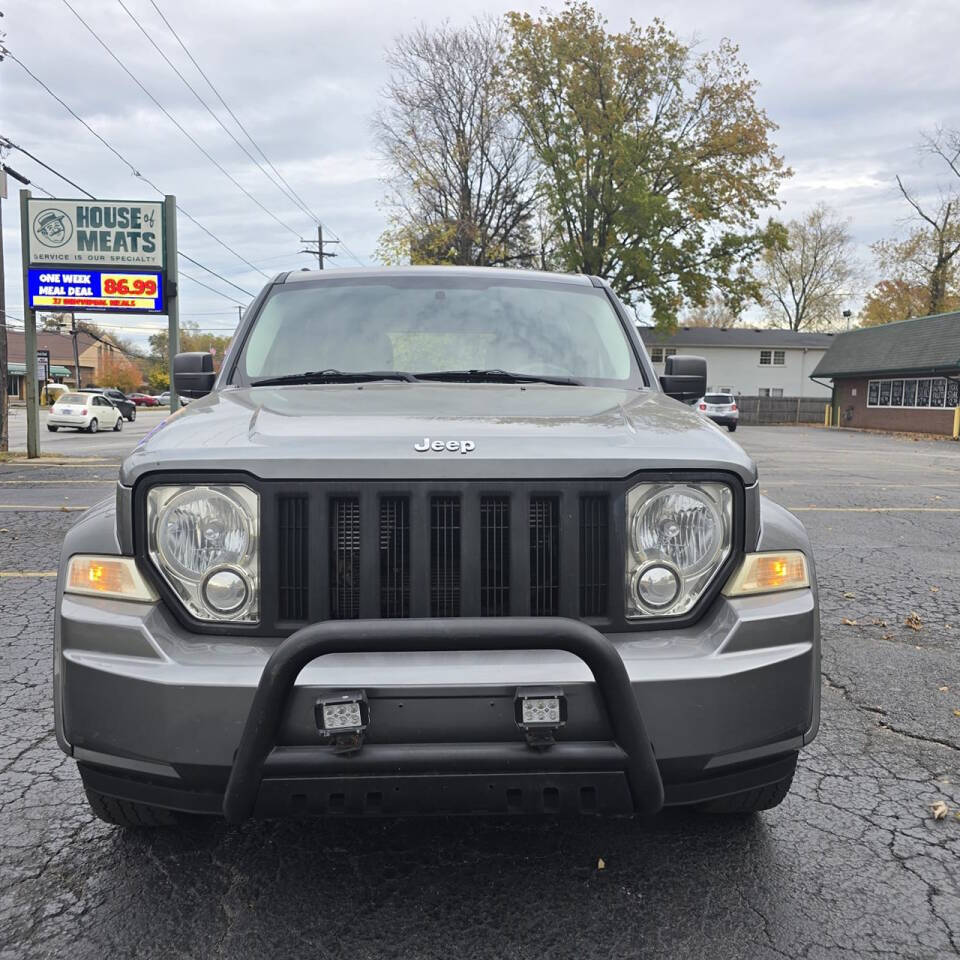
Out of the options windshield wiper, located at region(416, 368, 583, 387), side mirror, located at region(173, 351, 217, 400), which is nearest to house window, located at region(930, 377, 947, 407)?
windshield wiper, located at region(416, 368, 583, 387)

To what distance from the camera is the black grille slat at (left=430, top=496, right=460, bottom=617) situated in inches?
81.1

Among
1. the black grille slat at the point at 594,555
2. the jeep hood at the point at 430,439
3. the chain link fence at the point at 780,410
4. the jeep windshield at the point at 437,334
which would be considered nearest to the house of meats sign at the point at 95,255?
Result: the jeep windshield at the point at 437,334

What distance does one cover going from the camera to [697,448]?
2.17m

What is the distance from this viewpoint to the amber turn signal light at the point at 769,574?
6.97ft

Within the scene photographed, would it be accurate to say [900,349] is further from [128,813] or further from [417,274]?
[128,813]

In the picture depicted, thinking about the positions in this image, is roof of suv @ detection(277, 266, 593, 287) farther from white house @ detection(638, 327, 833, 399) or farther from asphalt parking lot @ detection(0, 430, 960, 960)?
white house @ detection(638, 327, 833, 399)

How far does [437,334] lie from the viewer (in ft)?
11.3

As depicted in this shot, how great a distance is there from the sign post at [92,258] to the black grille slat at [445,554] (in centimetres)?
1670

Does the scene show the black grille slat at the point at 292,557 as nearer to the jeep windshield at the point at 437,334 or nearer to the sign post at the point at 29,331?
the jeep windshield at the point at 437,334

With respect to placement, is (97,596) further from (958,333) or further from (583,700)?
(958,333)

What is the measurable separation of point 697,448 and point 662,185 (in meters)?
36.2

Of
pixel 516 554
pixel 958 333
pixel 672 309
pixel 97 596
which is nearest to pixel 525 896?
pixel 516 554

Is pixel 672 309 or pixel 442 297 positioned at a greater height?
pixel 672 309

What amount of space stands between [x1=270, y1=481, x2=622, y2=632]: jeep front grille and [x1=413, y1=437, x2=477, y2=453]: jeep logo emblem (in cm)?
9
